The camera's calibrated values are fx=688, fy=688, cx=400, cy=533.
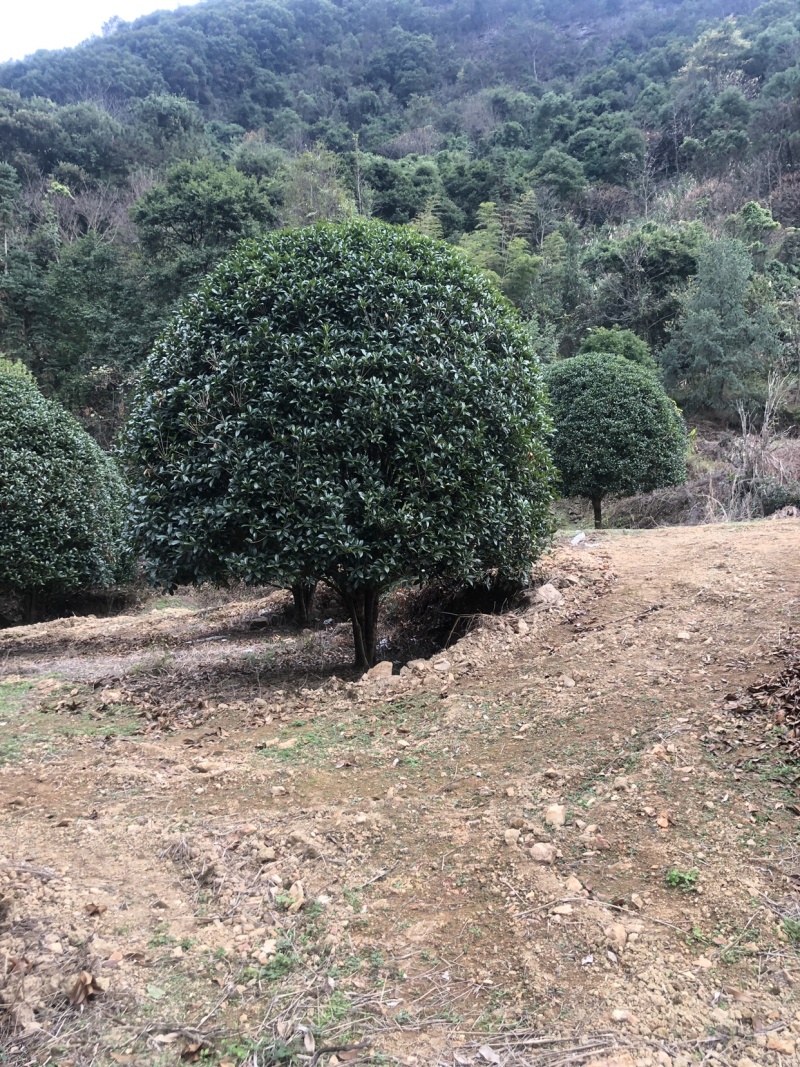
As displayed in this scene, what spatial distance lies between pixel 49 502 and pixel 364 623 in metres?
6.23

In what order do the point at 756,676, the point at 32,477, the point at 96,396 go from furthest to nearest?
the point at 96,396
the point at 32,477
the point at 756,676

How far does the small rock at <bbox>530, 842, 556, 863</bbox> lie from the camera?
268 centimetres

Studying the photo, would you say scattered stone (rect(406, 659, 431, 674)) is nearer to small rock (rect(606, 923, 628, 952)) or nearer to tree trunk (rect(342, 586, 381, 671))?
tree trunk (rect(342, 586, 381, 671))

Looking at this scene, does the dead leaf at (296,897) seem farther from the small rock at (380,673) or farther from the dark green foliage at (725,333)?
the dark green foliage at (725,333)

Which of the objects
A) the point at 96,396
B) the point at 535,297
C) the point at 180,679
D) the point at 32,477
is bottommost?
the point at 180,679

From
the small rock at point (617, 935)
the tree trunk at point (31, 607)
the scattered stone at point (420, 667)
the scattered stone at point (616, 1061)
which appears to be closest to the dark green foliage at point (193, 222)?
the tree trunk at point (31, 607)

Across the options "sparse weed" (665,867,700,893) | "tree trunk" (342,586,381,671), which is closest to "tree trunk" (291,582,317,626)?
"tree trunk" (342,586,381,671)

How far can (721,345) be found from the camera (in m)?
24.0

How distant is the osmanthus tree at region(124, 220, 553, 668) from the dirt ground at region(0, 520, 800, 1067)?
1049 millimetres

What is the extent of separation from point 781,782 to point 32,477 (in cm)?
981

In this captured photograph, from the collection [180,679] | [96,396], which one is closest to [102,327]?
[96,396]

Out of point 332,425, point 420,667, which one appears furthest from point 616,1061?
point 332,425

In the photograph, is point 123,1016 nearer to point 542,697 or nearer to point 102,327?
point 542,697

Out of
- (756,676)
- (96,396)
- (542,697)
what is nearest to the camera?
(756,676)
